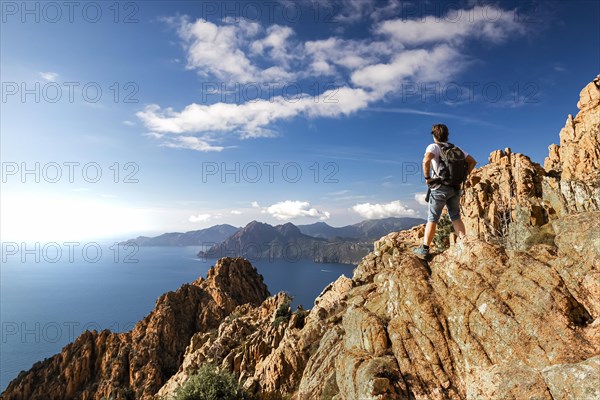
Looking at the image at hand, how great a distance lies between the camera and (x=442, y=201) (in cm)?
1076

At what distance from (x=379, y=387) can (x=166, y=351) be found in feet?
253

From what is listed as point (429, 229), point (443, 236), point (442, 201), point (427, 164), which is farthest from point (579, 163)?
point (427, 164)

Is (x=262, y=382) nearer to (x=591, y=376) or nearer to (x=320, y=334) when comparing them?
(x=320, y=334)

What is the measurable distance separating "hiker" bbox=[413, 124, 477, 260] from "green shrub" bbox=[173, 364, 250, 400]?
45.1ft

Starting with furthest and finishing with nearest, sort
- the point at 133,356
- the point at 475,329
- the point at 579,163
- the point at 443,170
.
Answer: the point at 133,356, the point at 579,163, the point at 443,170, the point at 475,329

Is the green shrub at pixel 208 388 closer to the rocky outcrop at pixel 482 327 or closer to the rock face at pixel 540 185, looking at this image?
the rocky outcrop at pixel 482 327

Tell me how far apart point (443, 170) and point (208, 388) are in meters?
15.5

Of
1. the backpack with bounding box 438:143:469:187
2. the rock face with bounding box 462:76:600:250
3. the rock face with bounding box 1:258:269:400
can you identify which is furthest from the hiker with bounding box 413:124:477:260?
the rock face with bounding box 1:258:269:400

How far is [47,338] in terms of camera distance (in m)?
163

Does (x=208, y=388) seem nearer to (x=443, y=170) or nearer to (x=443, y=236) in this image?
(x=443, y=170)

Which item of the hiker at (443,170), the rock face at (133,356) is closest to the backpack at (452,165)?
the hiker at (443,170)

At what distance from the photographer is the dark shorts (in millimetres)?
10633

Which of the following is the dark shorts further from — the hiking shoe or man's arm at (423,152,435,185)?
the hiking shoe

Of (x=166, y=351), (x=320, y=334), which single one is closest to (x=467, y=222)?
(x=320, y=334)
